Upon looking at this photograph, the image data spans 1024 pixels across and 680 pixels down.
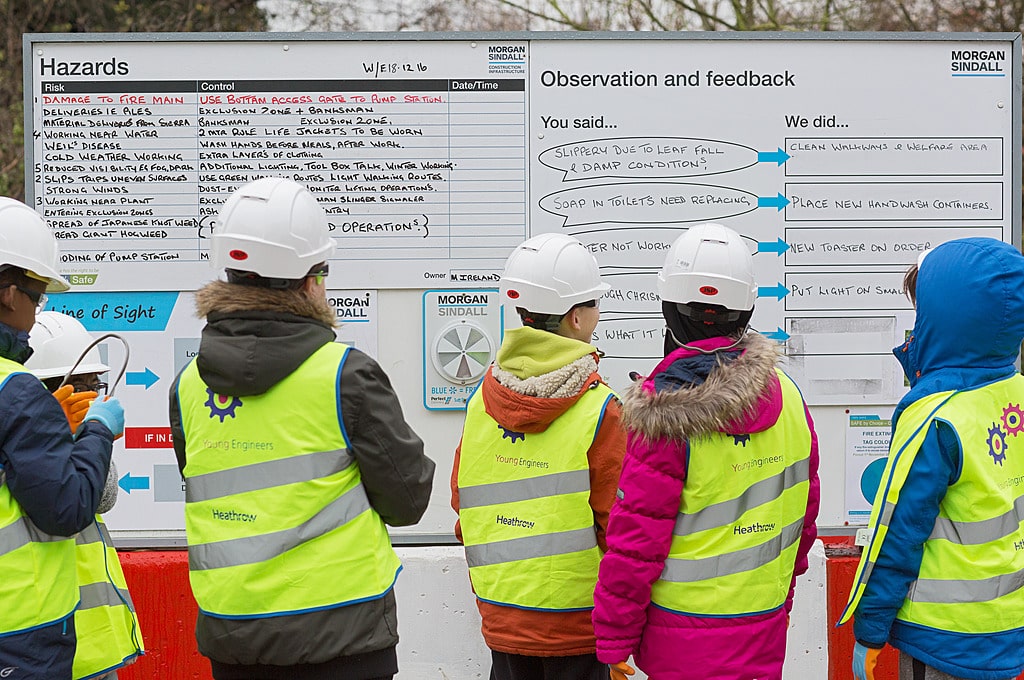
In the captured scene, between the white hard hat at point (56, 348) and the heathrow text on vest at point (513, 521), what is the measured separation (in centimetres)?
132

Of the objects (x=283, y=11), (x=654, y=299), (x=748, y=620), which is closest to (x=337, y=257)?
(x=654, y=299)

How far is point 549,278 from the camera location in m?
3.53

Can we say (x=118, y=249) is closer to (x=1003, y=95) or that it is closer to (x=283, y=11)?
(x=1003, y=95)

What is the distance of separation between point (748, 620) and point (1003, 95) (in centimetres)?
280

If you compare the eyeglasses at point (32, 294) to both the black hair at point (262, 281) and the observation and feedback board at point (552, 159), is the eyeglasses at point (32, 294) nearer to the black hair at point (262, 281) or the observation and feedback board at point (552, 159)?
the black hair at point (262, 281)

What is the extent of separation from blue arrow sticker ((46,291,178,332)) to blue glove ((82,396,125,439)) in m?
1.52

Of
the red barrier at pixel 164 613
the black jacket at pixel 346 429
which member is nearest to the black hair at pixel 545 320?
the black jacket at pixel 346 429

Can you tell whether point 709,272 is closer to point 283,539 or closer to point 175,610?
point 283,539

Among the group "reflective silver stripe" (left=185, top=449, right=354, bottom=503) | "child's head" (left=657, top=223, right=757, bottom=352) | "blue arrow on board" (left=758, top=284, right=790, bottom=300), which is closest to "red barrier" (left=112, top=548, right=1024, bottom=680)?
"blue arrow on board" (left=758, top=284, right=790, bottom=300)

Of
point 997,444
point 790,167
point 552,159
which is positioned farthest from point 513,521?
point 790,167

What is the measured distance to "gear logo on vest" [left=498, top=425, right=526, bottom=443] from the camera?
3393 millimetres

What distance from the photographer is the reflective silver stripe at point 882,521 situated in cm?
295

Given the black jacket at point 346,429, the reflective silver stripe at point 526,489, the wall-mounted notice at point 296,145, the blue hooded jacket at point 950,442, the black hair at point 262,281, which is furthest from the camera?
the wall-mounted notice at point 296,145

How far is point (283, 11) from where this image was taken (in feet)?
49.6
